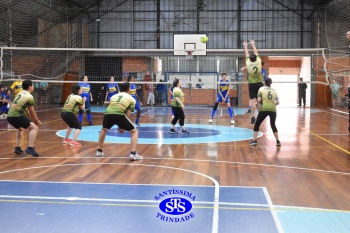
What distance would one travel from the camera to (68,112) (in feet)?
32.2

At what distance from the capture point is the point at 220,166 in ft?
24.5

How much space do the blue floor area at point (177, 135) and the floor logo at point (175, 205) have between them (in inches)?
200

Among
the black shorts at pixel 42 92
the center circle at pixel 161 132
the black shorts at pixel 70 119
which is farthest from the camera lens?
the black shorts at pixel 42 92

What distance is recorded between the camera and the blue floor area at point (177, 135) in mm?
10845

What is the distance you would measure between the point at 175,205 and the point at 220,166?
2597 millimetres

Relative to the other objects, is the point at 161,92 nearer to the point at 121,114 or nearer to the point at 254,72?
the point at 254,72

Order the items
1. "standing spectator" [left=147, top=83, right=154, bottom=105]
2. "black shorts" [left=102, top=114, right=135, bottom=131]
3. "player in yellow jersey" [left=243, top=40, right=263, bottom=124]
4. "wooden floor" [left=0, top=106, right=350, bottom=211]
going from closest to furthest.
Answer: "wooden floor" [left=0, top=106, right=350, bottom=211], "black shorts" [left=102, top=114, right=135, bottom=131], "player in yellow jersey" [left=243, top=40, right=263, bottom=124], "standing spectator" [left=147, top=83, right=154, bottom=105]

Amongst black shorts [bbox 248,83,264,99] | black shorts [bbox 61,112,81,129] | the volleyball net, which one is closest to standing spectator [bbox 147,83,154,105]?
the volleyball net

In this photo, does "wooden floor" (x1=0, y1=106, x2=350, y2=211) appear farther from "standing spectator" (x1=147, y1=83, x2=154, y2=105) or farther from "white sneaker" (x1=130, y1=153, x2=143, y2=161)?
"standing spectator" (x1=147, y1=83, x2=154, y2=105)

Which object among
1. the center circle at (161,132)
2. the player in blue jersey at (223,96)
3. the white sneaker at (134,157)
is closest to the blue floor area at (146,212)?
the white sneaker at (134,157)

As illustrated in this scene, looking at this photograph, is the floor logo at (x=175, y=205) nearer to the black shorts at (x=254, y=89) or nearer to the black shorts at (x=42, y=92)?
the black shorts at (x=254, y=89)

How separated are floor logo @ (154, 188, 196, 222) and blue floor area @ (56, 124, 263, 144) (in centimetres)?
508

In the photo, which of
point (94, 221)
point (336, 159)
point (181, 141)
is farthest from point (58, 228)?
point (181, 141)

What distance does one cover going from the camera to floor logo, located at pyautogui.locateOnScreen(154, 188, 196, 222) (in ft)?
14.8
